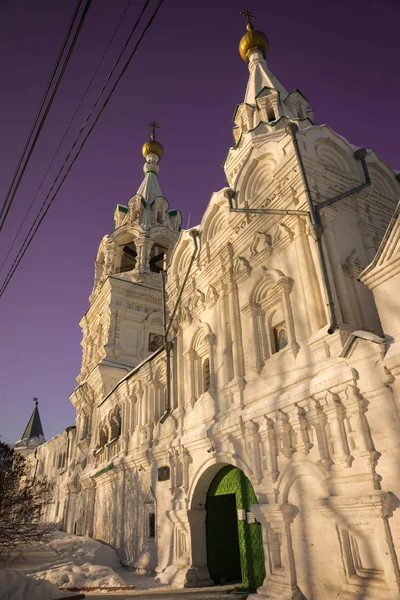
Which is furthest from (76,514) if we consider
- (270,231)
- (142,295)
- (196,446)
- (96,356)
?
(270,231)

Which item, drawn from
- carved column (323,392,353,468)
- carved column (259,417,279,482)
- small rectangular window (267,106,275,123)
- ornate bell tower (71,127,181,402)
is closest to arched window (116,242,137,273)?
ornate bell tower (71,127,181,402)

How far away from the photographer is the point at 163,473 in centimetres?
1225

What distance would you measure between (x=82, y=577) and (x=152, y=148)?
31.0 metres

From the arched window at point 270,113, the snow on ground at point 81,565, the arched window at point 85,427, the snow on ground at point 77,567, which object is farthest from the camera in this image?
the arched window at point 85,427

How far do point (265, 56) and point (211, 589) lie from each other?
67.8ft

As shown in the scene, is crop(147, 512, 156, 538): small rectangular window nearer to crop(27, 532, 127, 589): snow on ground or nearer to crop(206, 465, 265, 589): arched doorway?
crop(27, 532, 127, 589): snow on ground

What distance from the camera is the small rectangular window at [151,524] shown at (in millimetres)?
12769

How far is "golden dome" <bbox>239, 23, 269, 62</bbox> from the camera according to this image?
19297 millimetres

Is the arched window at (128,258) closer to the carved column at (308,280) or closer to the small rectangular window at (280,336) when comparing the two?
the small rectangular window at (280,336)

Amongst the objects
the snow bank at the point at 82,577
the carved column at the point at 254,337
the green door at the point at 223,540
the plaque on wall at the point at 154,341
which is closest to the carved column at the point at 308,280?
the carved column at the point at 254,337

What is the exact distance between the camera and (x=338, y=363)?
7.34m

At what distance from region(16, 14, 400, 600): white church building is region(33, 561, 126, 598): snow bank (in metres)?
1.34

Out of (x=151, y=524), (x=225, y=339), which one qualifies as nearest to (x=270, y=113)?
(x=225, y=339)

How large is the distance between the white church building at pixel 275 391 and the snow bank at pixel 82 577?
4.40 feet
